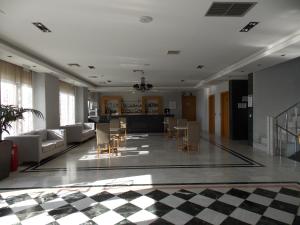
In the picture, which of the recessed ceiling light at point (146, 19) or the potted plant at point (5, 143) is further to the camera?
the potted plant at point (5, 143)

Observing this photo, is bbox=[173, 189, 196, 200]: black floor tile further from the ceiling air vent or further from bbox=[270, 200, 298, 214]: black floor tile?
the ceiling air vent

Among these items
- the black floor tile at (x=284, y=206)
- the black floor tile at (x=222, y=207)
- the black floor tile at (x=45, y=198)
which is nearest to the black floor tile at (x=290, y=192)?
the black floor tile at (x=284, y=206)

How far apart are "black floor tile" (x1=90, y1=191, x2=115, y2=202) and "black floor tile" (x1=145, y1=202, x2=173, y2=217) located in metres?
0.77

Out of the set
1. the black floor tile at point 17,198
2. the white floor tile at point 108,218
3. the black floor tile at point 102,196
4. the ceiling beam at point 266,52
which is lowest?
the white floor tile at point 108,218

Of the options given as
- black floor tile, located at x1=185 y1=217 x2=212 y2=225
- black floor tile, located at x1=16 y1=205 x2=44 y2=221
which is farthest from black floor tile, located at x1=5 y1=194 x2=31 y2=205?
black floor tile, located at x1=185 y1=217 x2=212 y2=225

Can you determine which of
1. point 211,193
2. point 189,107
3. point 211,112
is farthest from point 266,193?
point 189,107

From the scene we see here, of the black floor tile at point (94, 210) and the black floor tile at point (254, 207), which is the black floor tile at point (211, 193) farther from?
the black floor tile at point (94, 210)

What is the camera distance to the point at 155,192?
13.0ft

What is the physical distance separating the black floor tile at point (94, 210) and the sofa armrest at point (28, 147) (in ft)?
11.1

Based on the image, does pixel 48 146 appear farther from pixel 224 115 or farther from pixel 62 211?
pixel 224 115

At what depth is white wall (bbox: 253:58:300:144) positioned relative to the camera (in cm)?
789

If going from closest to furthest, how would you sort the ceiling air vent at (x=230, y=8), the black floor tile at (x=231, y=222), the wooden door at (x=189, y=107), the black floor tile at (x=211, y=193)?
the black floor tile at (x=231, y=222)
the ceiling air vent at (x=230, y=8)
the black floor tile at (x=211, y=193)
the wooden door at (x=189, y=107)

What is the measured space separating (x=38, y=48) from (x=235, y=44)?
15.5 feet

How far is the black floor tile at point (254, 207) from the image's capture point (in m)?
3.21
